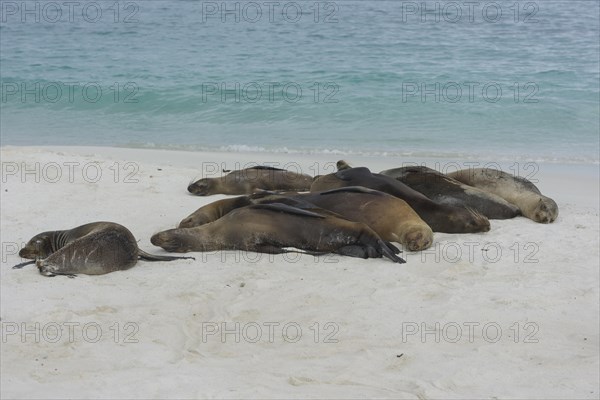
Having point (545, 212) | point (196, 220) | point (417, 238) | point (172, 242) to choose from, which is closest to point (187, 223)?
point (196, 220)

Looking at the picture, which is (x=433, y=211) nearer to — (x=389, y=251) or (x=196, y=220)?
(x=389, y=251)

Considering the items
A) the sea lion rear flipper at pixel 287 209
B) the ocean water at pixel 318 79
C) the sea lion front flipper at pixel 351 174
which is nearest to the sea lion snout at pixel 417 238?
the sea lion rear flipper at pixel 287 209

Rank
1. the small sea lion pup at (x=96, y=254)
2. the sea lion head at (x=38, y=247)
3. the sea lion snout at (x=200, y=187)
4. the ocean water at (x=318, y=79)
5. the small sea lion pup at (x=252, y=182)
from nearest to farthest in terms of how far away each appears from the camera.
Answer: the small sea lion pup at (x=96, y=254)
the sea lion head at (x=38, y=247)
the sea lion snout at (x=200, y=187)
the small sea lion pup at (x=252, y=182)
the ocean water at (x=318, y=79)

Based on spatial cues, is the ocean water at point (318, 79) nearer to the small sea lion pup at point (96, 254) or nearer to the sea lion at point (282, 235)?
the sea lion at point (282, 235)

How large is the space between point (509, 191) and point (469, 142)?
440cm

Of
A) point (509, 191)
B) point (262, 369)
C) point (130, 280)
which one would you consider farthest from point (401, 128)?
point (262, 369)

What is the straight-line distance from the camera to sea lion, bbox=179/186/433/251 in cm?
658

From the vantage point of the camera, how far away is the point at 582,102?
49.1 ft

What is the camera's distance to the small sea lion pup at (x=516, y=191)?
763cm

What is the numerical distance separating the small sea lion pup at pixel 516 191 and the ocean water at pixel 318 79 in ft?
10.0

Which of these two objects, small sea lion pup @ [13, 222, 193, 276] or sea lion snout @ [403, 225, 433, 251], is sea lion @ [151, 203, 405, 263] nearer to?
sea lion snout @ [403, 225, 433, 251]

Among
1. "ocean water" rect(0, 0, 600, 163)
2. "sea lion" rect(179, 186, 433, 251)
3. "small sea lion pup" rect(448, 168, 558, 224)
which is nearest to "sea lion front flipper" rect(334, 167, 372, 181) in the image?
"sea lion" rect(179, 186, 433, 251)

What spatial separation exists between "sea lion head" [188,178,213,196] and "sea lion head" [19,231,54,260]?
7.71 ft

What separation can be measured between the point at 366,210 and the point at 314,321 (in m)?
1.91
